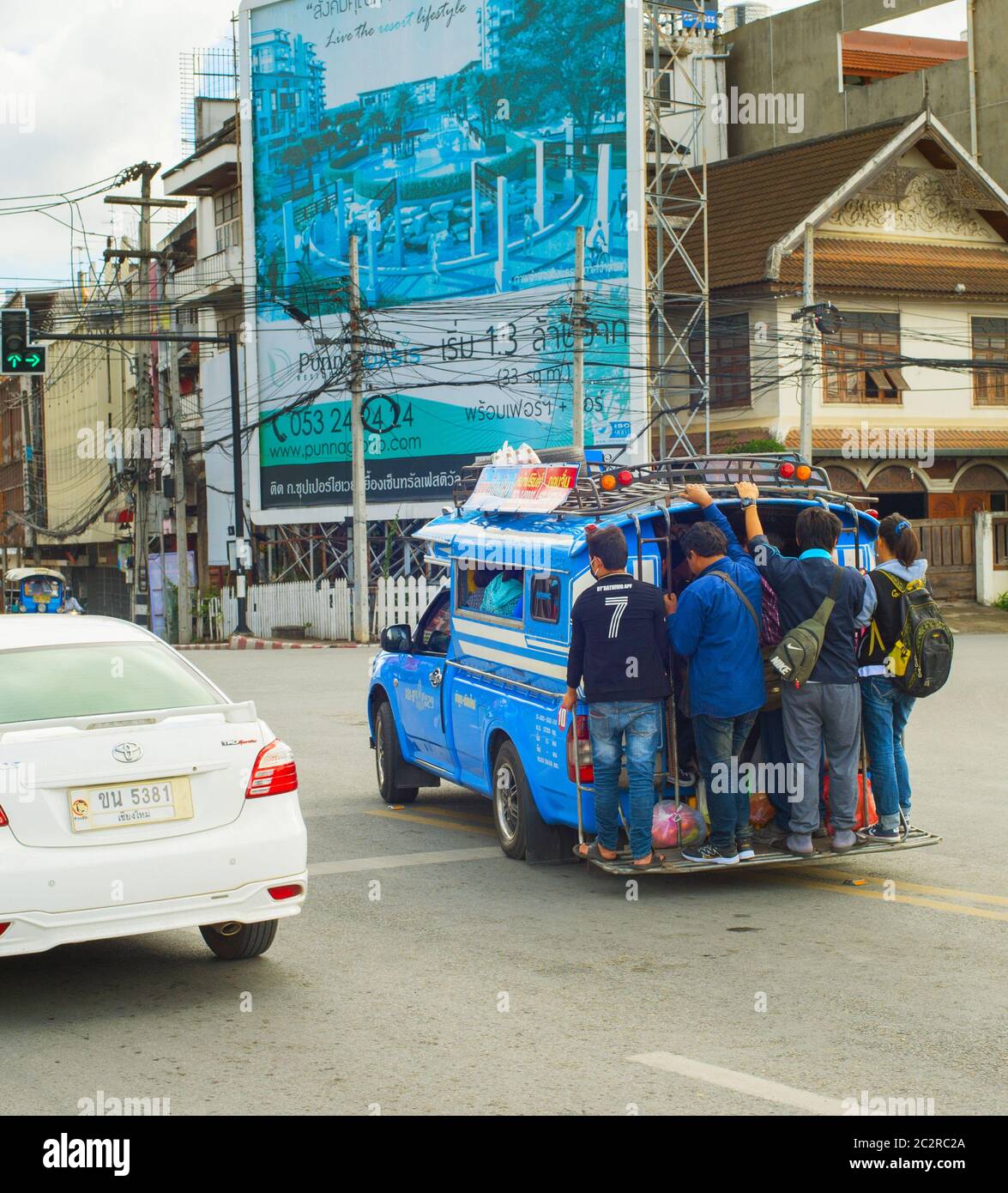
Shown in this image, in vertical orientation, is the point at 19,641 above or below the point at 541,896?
above

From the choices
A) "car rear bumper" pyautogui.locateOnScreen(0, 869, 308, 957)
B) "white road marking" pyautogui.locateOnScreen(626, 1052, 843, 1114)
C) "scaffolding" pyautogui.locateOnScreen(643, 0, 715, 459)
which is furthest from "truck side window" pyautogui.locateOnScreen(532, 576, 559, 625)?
"scaffolding" pyautogui.locateOnScreen(643, 0, 715, 459)

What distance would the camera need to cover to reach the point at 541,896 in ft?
28.3

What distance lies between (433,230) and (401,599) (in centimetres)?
1065

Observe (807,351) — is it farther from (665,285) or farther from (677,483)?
(677,483)

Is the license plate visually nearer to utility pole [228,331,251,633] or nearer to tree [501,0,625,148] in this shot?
utility pole [228,331,251,633]

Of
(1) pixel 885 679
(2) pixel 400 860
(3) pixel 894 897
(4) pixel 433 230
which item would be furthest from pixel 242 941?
(4) pixel 433 230

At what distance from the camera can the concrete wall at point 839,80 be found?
4341 cm

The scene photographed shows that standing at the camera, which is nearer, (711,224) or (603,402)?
(603,402)

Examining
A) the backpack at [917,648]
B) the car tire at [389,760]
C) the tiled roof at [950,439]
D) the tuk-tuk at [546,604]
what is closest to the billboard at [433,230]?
the tiled roof at [950,439]

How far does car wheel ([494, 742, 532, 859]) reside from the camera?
9.37 metres

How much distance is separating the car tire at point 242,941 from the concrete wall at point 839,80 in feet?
134
